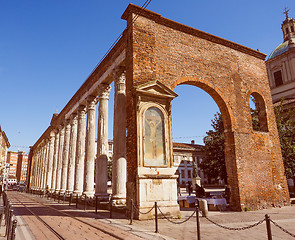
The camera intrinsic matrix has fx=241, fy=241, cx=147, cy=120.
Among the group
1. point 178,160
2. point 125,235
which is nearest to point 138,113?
point 125,235

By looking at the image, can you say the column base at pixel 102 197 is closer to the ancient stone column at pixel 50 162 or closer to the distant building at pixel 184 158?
the ancient stone column at pixel 50 162

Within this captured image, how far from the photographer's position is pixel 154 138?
916cm

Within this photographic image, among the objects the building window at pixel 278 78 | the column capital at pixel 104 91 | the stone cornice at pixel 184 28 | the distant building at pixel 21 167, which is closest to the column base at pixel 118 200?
the column capital at pixel 104 91

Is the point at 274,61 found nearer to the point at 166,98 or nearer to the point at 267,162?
the point at 267,162

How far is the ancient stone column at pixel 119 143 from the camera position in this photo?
34.9ft

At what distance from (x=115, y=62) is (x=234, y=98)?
247 inches

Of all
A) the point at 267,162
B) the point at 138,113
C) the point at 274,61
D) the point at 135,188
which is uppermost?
the point at 274,61

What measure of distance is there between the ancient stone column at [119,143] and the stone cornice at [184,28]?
9.59ft

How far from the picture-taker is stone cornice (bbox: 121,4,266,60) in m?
10.1

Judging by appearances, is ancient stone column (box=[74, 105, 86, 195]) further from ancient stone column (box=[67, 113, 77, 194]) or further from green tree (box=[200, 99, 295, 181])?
green tree (box=[200, 99, 295, 181])

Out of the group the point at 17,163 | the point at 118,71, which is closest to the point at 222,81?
the point at 118,71

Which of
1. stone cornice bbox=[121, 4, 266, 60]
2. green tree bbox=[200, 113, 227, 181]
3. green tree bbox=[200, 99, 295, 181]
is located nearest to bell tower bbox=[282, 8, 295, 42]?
green tree bbox=[200, 99, 295, 181]

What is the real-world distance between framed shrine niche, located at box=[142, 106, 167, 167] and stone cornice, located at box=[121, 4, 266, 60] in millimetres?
4173

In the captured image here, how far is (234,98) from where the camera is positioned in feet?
39.3
